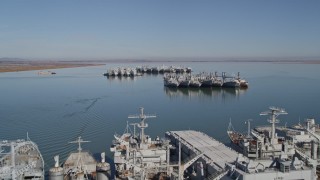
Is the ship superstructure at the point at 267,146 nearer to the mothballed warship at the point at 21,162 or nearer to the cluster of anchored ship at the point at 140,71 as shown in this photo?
the mothballed warship at the point at 21,162

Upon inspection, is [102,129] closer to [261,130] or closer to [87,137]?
[87,137]

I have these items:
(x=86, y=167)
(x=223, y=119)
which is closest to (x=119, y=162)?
(x=86, y=167)

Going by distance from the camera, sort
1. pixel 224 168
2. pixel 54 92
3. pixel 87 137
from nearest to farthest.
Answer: pixel 224 168, pixel 87 137, pixel 54 92

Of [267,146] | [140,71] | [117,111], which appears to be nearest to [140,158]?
[267,146]

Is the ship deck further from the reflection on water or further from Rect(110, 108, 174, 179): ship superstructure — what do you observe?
the reflection on water

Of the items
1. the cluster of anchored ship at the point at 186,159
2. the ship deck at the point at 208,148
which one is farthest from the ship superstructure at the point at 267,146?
the ship deck at the point at 208,148

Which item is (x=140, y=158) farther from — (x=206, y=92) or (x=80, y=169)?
(x=206, y=92)

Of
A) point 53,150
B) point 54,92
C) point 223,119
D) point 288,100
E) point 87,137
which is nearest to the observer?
point 53,150
